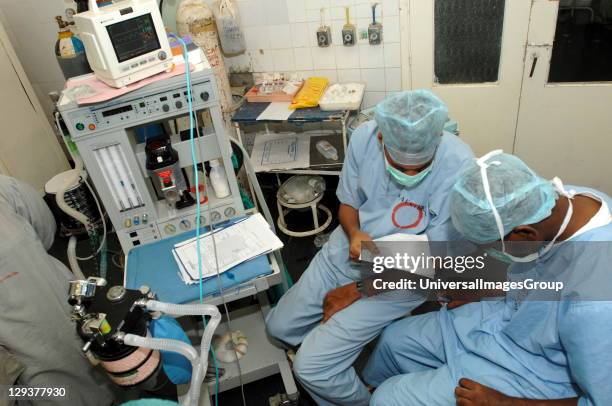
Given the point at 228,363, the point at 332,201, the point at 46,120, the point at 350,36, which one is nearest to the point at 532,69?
the point at 350,36

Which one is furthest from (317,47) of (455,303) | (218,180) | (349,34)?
(455,303)

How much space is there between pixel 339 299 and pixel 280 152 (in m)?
1.31

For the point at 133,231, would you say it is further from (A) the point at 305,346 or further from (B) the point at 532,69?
(B) the point at 532,69

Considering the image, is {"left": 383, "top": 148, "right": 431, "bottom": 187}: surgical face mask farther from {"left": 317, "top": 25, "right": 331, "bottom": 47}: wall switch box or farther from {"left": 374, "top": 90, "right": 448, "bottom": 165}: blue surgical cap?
{"left": 317, "top": 25, "right": 331, "bottom": 47}: wall switch box

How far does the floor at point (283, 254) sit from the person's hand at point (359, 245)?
0.65 m

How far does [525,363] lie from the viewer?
1311 millimetres

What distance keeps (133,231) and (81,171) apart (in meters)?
0.30

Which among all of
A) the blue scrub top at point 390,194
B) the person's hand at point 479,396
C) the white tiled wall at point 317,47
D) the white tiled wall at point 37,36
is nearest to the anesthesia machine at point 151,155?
the blue scrub top at point 390,194

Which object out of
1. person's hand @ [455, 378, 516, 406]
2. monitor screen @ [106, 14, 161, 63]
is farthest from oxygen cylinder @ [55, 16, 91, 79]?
person's hand @ [455, 378, 516, 406]

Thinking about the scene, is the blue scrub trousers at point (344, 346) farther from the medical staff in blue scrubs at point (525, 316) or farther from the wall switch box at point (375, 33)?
the wall switch box at point (375, 33)

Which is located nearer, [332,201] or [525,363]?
[525,363]

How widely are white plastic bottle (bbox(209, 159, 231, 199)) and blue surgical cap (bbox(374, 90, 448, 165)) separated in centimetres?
65

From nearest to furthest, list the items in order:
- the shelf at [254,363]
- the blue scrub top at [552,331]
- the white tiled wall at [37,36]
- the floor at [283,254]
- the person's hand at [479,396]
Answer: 1. the blue scrub top at [552,331]
2. the person's hand at [479,396]
3. the shelf at [254,363]
4. the floor at [283,254]
5. the white tiled wall at [37,36]

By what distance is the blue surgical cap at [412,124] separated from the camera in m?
1.43
